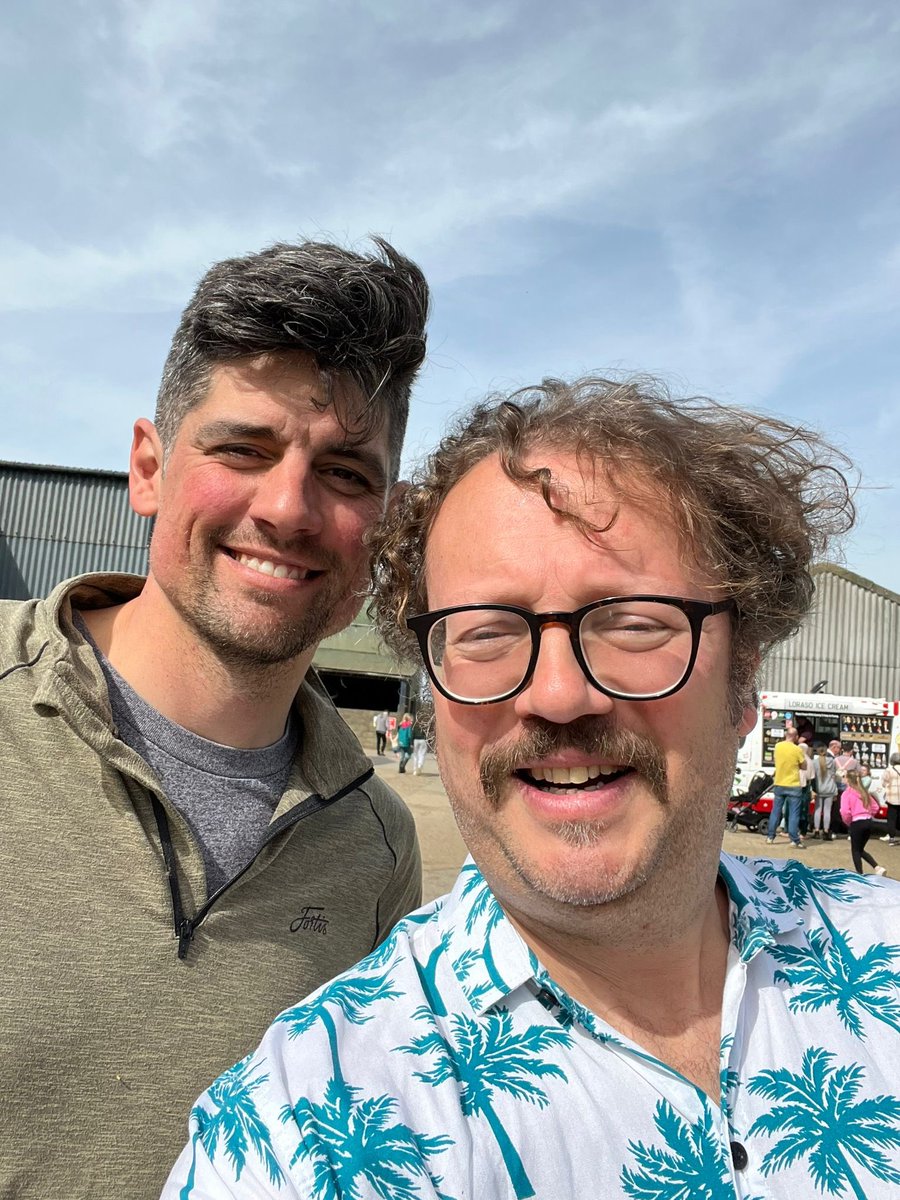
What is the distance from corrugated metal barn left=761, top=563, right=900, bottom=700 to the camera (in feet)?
88.7

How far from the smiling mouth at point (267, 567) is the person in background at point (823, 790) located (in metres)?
15.0

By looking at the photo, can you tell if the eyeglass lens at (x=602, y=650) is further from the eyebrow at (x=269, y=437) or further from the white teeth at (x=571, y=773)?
the eyebrow at (x=269, y=437)

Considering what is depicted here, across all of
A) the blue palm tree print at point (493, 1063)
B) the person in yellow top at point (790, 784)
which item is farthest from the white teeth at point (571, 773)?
the person in yellow top at point (790, 784)

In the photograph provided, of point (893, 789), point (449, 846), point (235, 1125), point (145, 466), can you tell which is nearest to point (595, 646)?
point (235, 1125)

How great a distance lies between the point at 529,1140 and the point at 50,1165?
1084 millimetres

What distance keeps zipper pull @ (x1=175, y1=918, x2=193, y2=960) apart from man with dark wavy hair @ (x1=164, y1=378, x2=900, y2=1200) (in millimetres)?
579

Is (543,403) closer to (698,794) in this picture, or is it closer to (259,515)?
(259,515)

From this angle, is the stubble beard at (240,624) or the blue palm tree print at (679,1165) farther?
the stubble beard at (240,624)

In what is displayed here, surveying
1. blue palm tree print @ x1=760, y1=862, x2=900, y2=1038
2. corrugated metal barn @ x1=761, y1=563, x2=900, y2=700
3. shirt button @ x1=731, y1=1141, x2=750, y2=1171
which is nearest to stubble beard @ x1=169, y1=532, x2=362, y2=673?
blue palm tree print @ x1=760, y1=862, x2=900, y2=1038

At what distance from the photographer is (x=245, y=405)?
2227 mm

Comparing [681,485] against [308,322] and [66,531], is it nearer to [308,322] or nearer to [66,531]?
[308,322]

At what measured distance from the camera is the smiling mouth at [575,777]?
153 centimetres

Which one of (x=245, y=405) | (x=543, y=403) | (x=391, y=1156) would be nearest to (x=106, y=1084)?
(x=391, y=1156)

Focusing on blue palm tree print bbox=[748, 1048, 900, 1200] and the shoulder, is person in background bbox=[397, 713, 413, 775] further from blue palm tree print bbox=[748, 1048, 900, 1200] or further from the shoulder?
blue palm tree print bbox=[748, 1048, 900, 1200]
